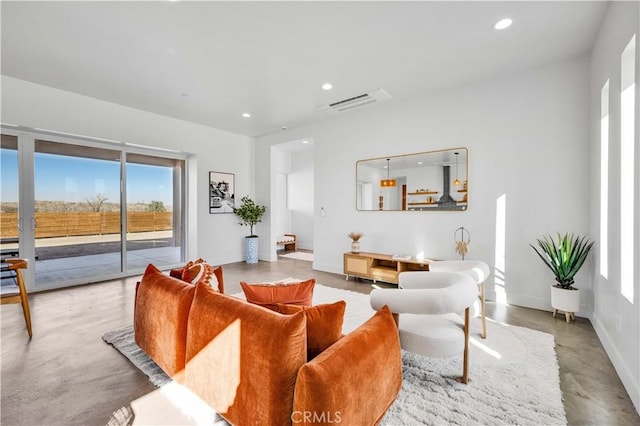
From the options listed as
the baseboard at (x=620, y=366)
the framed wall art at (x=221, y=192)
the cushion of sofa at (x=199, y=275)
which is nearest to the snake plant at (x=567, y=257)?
the baseboard at (x=620, y=366)

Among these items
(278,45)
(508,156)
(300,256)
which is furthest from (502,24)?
(300,256)

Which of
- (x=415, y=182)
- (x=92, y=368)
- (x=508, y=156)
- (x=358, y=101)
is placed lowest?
(x=92, y=368)

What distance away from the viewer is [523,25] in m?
2.69

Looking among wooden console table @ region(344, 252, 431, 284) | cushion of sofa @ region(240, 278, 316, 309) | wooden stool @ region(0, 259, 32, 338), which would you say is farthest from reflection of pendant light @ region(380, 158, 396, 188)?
wooden stool @ region(0, 259, 32, 338)

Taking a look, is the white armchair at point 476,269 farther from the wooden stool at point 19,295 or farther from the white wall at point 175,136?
the white wall at point 175,136

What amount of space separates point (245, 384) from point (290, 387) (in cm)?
27

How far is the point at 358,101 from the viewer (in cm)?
452

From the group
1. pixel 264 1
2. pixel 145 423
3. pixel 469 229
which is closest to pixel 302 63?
pixel 264 1

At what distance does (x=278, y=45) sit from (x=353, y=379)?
10.2ft

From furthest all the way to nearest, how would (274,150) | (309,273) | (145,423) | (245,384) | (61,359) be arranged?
(274,150)
(309,273)
(61,359)
(145,423)
(245,384)

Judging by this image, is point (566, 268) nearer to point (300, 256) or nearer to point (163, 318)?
point (163, 318)

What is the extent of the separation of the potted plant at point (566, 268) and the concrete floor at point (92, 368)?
0.60 ft

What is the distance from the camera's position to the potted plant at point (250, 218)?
6465mm

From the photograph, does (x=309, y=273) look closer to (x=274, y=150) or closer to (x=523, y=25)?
(x=274, y=150)
